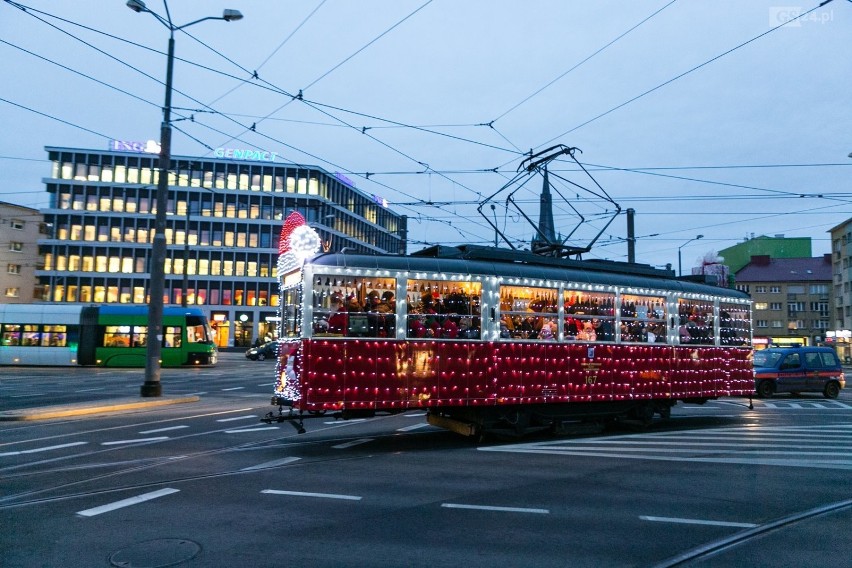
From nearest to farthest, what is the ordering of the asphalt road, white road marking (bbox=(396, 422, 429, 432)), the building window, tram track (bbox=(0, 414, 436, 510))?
1. the asphalt road
2. tram track (bbox=(0, 414, 436, 510))
3. white road marking (bbox=(396, 422, 429, 432))
4. the building window

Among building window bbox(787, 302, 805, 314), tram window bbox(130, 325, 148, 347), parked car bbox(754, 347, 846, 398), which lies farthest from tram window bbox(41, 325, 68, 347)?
building window bbox(787, 302, 805, 314)

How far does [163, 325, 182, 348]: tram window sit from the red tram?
2648 centimetres

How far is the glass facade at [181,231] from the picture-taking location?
68.4 meters

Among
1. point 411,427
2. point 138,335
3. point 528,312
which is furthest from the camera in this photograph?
point 138,335

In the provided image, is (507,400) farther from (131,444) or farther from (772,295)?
(772,295)

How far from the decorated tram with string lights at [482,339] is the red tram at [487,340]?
0.02 m

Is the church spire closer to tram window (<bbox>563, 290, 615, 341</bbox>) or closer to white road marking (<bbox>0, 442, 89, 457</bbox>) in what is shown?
tram window (<bbox>563, 290, 615, 341</bbox>)

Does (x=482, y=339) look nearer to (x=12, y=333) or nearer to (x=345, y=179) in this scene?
(x=12, y=333)

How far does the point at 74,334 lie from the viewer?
115 ft

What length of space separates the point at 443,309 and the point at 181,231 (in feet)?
210

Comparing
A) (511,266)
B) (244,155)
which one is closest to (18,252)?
(244,155)

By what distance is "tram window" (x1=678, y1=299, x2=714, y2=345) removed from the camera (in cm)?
1447

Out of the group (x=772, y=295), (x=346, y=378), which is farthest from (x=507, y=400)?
(x=772, y=295)

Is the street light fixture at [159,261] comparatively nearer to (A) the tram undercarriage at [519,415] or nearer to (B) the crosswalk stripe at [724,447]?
(A) the tram undercarriage at [519,415]
